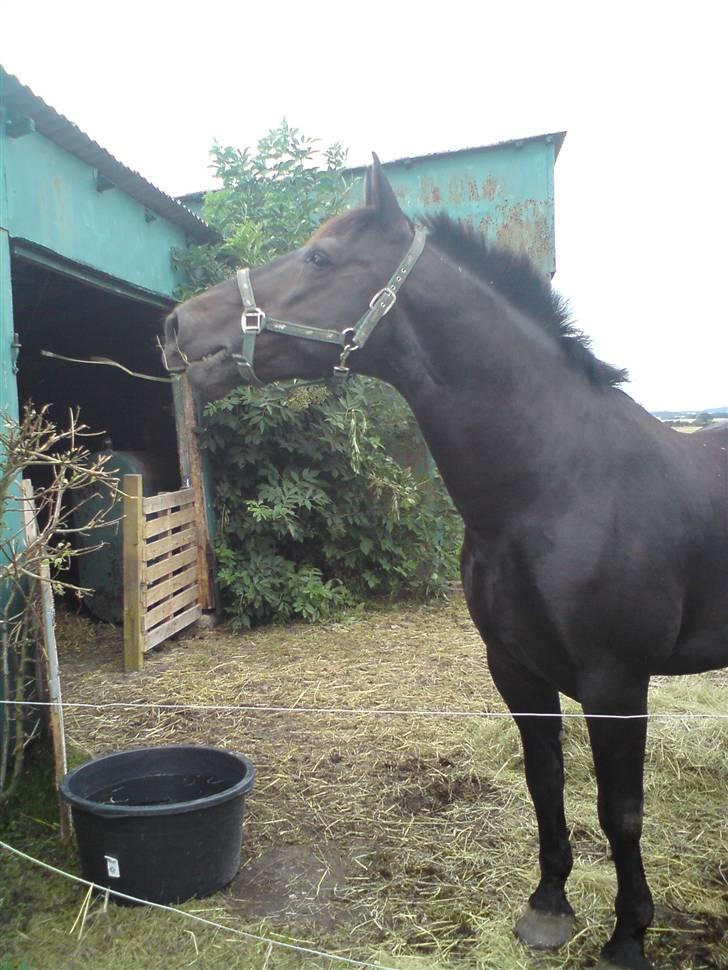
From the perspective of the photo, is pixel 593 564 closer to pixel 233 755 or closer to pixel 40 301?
pixel 233 755

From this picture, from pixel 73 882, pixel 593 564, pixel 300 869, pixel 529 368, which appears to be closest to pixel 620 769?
pixel 593 564

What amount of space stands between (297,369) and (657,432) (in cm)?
121

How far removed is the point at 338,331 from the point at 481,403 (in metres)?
0.50

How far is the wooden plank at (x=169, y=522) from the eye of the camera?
5.90 m

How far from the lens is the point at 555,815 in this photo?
8.52ft

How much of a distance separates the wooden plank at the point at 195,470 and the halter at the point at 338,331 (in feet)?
15.3

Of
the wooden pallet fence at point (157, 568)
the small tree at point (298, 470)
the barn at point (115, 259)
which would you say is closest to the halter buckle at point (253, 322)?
the barn at point (115, 259)

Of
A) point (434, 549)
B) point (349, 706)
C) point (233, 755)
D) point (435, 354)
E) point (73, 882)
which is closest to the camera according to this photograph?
point (435, 354)

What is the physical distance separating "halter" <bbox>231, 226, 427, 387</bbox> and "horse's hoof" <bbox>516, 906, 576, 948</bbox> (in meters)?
1.97

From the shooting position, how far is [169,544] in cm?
628

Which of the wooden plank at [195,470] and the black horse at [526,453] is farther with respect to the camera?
the wooden plank at [195,470]

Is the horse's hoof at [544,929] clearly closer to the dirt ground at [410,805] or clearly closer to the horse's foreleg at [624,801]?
the dirt ground at [410,805]

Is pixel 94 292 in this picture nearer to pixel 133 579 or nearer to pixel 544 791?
pixel 133 579

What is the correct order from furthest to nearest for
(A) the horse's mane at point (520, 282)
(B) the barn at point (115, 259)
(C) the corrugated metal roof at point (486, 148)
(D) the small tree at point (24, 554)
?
1. (C) the corrugated metal roof at point (486, 148)
2. (B) the barn at point (115, 259)
3. (D) the small tree at point (24, 554)
4. (A) the horse's mane at point (520, 282)
